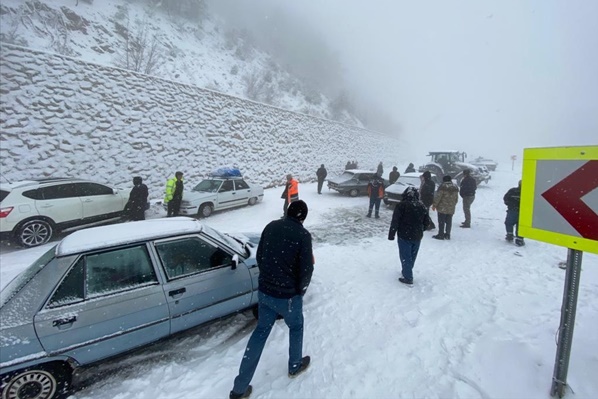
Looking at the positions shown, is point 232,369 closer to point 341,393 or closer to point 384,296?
point 341,393

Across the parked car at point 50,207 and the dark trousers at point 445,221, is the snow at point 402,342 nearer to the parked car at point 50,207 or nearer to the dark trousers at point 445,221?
the parked car at point 50,207

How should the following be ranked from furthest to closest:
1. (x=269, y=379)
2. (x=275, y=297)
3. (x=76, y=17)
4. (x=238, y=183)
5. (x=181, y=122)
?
(x=76, y=17) → (x=181, y=122) → (x=238, y=183) → (x=269, y=379) → (x=275, y=297)

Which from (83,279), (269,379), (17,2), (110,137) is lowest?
(269,379)

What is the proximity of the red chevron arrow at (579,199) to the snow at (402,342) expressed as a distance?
158 centimetres

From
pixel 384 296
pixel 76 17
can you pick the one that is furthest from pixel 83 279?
pixel 76 17

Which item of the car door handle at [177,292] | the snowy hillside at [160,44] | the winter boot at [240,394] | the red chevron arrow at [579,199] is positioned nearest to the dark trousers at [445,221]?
the red chevron arrow at [579,199]

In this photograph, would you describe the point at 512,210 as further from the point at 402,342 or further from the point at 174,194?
the point at 174,194

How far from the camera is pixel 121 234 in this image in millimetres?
3148

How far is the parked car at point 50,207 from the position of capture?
6.43 m

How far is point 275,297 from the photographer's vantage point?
2.60 m

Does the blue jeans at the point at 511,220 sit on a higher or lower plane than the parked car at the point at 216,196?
lower

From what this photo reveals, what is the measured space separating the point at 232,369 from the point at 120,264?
1.72m

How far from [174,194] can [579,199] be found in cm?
935

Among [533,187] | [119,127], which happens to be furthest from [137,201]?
[533,187]
